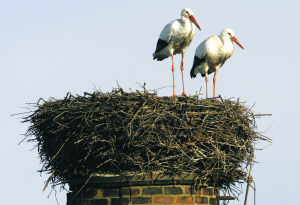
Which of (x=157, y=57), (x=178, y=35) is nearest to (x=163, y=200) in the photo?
(x=178, y=35)

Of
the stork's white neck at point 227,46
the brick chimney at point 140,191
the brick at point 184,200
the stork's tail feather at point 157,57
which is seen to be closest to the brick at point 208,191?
the brick chimney at point 140,191

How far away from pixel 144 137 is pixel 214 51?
3991 millimetres

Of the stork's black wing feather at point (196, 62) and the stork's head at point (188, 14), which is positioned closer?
the stork's head at point (188, 14)

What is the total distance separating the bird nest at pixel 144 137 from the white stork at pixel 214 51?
286cm

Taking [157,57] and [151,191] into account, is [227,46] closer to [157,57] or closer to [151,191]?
[157,57]

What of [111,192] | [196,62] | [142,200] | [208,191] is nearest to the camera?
[142,200]

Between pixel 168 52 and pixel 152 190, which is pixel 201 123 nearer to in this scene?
pixel 152 190

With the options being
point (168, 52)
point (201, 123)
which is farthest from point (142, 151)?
point (168, 52)

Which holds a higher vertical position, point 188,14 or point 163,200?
point 188,14

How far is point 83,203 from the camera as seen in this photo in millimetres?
8258

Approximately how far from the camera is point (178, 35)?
11.5 metres

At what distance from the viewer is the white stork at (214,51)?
11.6 m

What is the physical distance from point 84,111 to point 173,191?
5.17 ft

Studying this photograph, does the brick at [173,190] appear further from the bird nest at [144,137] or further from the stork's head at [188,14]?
the stork's head at [188,14]
